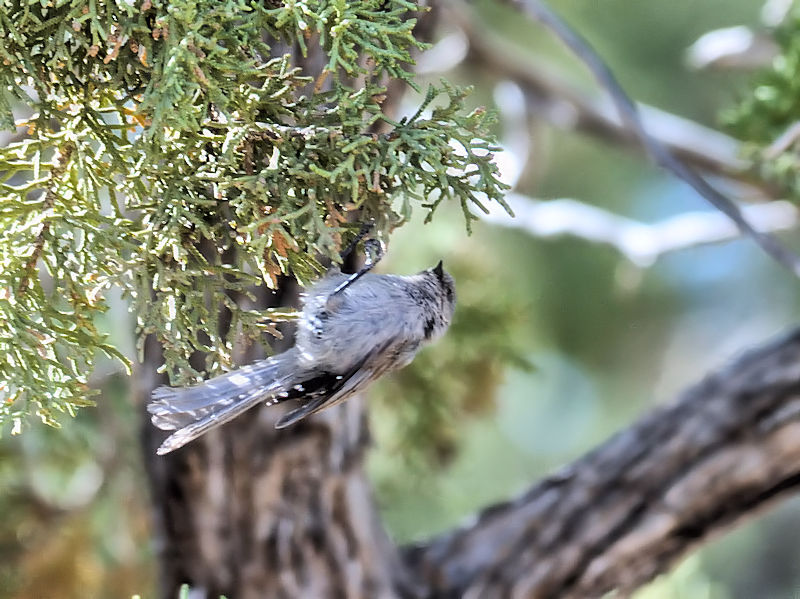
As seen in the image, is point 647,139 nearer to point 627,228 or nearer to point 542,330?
point 627,228

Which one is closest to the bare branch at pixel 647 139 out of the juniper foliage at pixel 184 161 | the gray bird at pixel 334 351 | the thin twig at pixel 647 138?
the thin twig at pixel 647 138

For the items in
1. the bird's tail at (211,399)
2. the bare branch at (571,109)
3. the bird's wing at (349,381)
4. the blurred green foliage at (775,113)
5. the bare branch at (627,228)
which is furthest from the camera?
the bare branch at (571,109)

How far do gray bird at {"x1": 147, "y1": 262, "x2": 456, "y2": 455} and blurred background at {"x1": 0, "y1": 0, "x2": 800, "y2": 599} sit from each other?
54 cm

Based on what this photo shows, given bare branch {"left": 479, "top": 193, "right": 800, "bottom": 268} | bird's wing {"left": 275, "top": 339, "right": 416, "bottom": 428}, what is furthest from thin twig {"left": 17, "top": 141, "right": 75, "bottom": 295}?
bare branch {"left": 479, "top": 193, "right": 800, "bottom": 268}

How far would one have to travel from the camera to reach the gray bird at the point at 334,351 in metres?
1.05

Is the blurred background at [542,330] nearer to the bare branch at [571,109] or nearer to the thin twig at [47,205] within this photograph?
the bare branch at [571,109]

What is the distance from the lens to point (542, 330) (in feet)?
15.1

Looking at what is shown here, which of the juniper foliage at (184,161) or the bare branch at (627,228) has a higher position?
the bare branch at (627,228)

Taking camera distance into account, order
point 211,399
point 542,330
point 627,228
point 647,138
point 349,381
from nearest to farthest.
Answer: point 211,399 → point 349,381 → point 647,138 → point 627,228 → point 542,330

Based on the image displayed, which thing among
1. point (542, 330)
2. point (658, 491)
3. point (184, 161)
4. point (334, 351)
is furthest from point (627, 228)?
point (542, 330)

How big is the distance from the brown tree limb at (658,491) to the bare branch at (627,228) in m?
0.62

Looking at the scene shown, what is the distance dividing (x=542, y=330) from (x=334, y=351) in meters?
3.42

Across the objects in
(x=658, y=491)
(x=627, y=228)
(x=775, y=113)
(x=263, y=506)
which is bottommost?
(x=658, y=491)

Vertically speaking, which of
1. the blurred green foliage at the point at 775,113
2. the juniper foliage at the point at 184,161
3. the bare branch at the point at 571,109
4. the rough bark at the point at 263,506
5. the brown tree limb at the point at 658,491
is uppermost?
the bare branch at the point at 571,109
